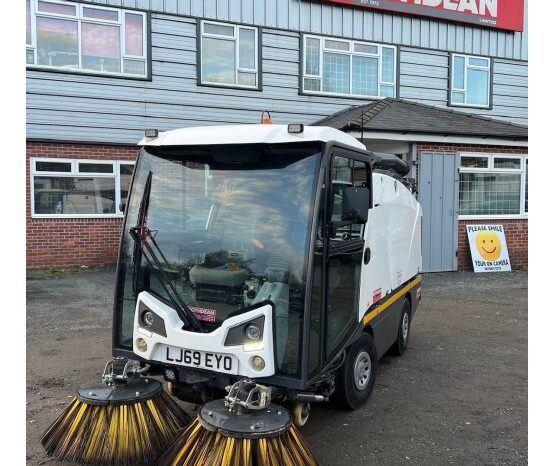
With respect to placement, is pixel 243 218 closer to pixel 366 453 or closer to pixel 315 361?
pixel 315 361

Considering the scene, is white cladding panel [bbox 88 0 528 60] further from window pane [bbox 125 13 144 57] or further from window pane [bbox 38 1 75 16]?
window pane [bbox 38 1 75 16]


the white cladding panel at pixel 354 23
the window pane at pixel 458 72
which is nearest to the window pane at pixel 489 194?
the window pane at pixel 458 72

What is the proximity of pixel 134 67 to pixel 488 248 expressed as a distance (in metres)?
9.24

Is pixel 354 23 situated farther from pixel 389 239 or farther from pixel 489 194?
pixel 389 239

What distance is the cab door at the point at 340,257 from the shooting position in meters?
3.54

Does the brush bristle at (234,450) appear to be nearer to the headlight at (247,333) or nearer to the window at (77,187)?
the headlight at (247,333)

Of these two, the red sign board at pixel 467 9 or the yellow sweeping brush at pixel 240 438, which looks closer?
the yellow sweeping brush at pixel 240 438

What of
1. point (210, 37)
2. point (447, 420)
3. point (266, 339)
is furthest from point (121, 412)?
point (210, 37)

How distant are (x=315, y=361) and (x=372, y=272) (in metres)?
1.41

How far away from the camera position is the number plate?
3.31 metres

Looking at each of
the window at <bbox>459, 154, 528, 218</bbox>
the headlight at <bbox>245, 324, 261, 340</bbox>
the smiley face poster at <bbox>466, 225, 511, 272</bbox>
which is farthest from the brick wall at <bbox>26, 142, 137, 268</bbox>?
the headlight at <bbox>245, 324, 261, 340</bbox>

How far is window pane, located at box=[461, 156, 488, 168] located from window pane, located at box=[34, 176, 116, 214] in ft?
26.5

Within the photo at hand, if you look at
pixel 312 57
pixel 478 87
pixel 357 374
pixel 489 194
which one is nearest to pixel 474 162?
pixel 489 194

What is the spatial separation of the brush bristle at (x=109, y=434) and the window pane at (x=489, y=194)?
10.5m
